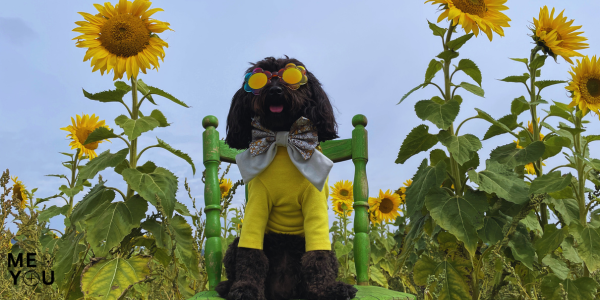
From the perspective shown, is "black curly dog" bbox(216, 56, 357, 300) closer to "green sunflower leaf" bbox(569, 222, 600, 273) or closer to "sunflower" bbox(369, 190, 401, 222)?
"green sunflower leaf" bbox(569, 222, 600, 273)

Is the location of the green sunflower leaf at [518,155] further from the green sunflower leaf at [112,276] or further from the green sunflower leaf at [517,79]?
the green sunflower leaf at [112,276]

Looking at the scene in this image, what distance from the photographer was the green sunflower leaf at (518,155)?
2178 mm

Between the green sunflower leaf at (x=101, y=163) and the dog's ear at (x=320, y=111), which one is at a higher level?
the dog's ear at (x=320, y=111)

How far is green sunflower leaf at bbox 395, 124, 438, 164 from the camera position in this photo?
2164mm

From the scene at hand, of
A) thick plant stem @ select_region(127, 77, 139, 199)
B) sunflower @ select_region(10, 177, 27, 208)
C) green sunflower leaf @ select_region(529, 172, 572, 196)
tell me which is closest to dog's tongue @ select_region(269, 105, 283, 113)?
thick plant stem @ select_region(127, 77, 139, 199)

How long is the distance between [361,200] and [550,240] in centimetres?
95

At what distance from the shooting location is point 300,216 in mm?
2141

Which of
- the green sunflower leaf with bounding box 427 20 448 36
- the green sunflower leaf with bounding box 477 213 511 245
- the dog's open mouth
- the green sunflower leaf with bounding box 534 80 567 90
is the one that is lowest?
the green sunflower leaf with bounding box 477 213 511 245

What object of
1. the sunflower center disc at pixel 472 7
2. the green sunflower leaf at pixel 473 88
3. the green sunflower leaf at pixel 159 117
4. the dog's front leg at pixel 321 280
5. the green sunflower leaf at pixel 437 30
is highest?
the sunflower center disc at pixel 472 7

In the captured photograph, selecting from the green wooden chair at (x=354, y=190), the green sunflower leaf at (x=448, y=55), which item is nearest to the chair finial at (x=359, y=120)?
the green wooden chair at (x=354, y=190)

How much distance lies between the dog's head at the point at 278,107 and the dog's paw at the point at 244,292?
2.46 ft

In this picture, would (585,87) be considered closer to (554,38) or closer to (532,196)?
(554,38)

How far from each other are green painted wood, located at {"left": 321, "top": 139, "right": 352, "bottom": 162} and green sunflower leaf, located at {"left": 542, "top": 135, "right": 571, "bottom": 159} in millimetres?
1025

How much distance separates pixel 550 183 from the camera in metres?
2.03
